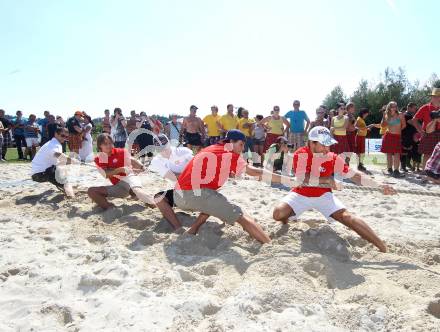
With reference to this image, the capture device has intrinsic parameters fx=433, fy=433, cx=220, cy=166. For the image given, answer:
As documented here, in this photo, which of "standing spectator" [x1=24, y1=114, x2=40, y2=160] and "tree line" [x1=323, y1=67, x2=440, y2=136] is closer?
"standing spectator" [x1=24, y1=114, x2=40, y2=160]

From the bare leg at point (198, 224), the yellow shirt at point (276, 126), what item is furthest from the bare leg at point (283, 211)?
the yellow shirt at point (276, 126)

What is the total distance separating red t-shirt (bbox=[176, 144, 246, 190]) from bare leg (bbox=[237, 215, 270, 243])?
501mm

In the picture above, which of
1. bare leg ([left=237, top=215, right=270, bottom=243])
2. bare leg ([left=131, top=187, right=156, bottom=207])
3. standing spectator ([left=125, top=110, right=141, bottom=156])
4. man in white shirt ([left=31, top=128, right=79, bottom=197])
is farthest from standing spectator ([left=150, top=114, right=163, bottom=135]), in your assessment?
bare leg ([left=237, top=215, right=270, bottom=243])

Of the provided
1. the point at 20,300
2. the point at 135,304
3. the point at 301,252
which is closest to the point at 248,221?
the point at 301,252

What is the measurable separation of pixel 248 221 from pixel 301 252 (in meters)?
0.62

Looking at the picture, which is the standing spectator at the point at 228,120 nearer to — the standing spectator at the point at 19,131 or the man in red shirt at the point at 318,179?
the man in red shirt at the point at 318,179

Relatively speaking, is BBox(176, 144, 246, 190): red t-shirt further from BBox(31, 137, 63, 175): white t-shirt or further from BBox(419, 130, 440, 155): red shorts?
BBox(419, 130, 440, 155): red shorts

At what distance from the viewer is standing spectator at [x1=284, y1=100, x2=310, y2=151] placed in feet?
31.6

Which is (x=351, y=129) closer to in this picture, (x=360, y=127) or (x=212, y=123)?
(x=360, y=127)

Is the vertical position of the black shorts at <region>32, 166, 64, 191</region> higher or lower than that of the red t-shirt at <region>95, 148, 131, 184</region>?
lower

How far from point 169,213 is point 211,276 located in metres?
1.49

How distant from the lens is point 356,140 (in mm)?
9633

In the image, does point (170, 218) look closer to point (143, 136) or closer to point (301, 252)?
point (301, 252)

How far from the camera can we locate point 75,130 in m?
9.88
